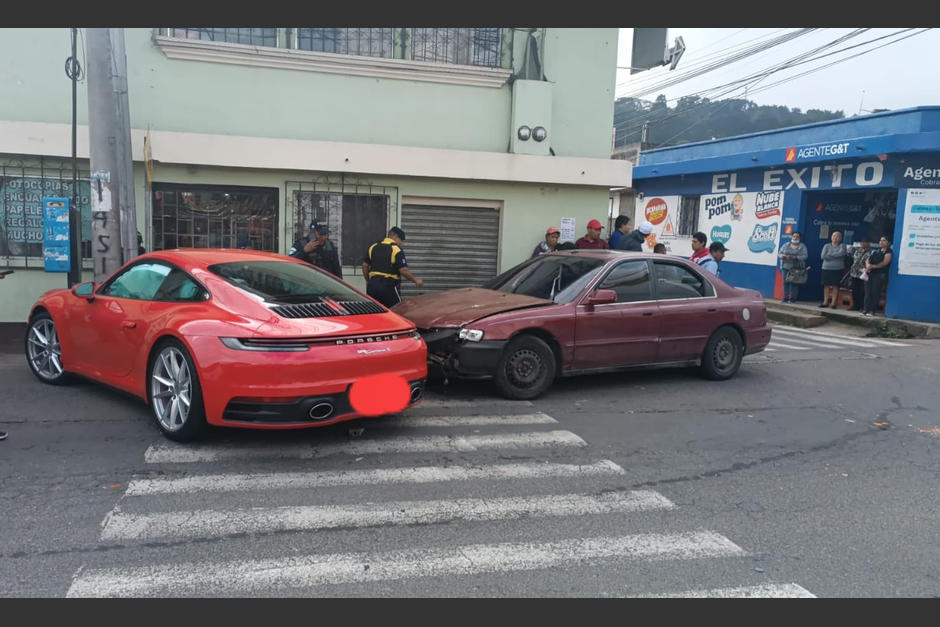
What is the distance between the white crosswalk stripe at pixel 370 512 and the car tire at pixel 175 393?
16cm

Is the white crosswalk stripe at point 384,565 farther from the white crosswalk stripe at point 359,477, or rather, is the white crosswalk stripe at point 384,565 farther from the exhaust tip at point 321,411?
the exhaust tip at point 321,411

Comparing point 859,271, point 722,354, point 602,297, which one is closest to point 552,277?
point 602,297

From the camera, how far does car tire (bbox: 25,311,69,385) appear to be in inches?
275

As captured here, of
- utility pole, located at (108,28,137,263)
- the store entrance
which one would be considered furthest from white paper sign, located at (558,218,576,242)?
the store entrance

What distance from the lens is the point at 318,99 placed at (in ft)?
36.0

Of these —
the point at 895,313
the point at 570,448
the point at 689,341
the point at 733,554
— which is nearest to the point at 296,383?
the point at 570,448

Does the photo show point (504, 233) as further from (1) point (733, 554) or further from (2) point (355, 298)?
(1) point (733, 554)

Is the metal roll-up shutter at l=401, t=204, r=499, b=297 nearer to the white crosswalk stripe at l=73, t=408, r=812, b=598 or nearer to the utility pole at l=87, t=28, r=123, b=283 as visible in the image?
the utility pole at l=87, t=28, r=123, b=283

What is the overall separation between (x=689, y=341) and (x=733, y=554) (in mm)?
4553

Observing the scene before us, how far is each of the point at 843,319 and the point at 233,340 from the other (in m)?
13.9

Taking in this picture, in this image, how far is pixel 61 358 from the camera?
6.84m

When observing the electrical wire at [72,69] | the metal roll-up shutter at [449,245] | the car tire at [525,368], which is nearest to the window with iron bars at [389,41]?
the electrical wire at [72,69]

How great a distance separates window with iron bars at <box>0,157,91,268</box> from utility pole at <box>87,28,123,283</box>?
1710 mm

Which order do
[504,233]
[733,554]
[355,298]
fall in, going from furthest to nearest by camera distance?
[504,233], [355,298], [733,554]
